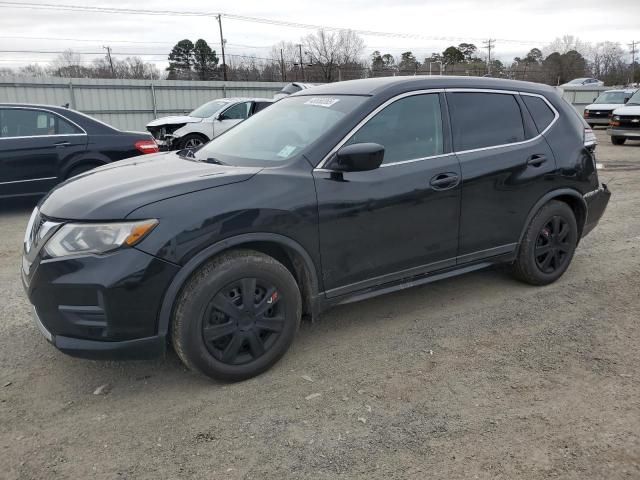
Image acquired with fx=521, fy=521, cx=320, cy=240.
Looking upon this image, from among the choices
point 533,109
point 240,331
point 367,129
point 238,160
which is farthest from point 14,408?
point 533,109

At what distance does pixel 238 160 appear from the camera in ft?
11.5

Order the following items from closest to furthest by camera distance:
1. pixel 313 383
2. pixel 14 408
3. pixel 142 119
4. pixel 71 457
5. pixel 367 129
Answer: pixel 71 457 < pixel 14 408 < pixel 313 383 < pixel 367 129 < pixel 142 119

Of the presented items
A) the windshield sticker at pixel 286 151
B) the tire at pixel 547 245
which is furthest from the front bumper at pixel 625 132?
the windshield sticker at pixel 286 151

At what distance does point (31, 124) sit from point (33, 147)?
383mm

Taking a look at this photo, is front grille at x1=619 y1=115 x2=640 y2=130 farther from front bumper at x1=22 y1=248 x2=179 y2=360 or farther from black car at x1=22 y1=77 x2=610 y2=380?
front bumper at x1=22 y1=248 x2=179 y2=360

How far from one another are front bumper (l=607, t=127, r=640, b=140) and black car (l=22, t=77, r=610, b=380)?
13.0m

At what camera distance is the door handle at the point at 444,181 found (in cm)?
360

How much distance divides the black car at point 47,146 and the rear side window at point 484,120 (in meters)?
5.36

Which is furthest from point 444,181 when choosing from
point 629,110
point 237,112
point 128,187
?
point 629,110

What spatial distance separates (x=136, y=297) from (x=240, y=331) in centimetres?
62

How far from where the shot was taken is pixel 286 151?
340cm

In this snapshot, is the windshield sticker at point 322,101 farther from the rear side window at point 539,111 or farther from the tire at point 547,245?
the tire at point 547,245

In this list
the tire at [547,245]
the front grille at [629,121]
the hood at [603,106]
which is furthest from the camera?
the hood at [603,106]

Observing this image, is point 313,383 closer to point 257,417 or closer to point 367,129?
point 257,417
